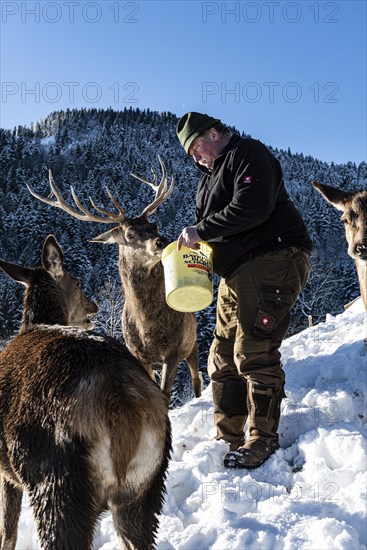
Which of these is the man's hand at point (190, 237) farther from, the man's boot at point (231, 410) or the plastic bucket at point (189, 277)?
the man's boot at point (231, 410)

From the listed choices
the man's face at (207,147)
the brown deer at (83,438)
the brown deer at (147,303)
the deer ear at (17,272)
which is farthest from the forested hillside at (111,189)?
the brown deer at (83,438)

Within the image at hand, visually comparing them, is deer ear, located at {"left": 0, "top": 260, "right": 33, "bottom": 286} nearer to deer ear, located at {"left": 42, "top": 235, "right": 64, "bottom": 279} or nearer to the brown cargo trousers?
deer ear, located at {"left": 42, "top": 235, "right": 64, "bottom": 279}

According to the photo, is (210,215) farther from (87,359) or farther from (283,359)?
(283,359)

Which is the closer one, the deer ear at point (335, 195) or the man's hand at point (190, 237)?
the man's hand at point (190, 237)

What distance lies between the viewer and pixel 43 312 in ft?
14.3

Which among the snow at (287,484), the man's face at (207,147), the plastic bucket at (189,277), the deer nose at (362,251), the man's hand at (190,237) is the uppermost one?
the man's face at (207,147)

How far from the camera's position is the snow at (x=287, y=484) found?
3.24m

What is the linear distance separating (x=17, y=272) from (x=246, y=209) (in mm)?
2056

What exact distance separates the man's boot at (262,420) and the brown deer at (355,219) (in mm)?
1811

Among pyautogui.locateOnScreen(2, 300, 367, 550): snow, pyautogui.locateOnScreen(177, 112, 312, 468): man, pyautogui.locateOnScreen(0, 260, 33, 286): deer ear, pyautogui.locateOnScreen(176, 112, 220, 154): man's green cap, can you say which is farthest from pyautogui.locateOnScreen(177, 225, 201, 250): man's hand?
pyautogui.locateOnScreen(2, 300, 367, 550): snow

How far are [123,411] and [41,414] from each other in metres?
0.43

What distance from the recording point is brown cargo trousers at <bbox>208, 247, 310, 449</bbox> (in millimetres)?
4348

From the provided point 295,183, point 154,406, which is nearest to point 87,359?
point 154,406

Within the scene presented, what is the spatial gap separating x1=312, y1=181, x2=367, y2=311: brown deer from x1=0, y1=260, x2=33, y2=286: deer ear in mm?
3125
